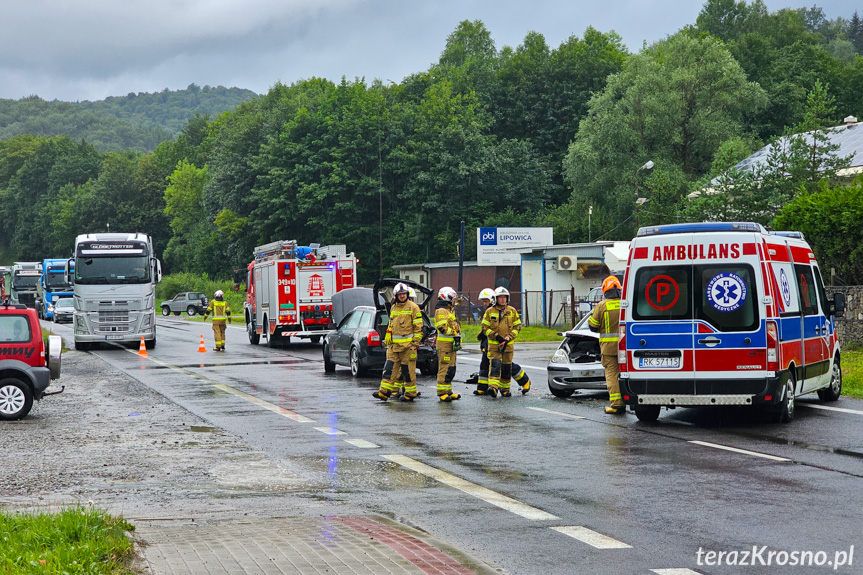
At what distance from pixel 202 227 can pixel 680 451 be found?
9446cm

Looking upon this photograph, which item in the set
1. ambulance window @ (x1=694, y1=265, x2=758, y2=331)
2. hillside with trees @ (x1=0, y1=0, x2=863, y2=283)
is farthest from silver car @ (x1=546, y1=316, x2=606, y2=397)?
hillside with trees @ (x1=0, y1=0, x2=863, y2=283)

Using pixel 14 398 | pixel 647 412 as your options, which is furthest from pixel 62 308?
pixel 647 412

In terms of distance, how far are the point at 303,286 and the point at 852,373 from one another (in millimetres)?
17454

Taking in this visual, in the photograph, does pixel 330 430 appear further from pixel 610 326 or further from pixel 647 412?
pixel 610 326

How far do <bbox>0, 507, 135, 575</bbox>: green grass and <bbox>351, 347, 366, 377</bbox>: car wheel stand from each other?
1421 cm

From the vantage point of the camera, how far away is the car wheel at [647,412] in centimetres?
1332

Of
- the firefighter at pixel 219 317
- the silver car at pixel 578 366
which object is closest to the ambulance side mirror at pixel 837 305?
the silver car at pixel 578 366

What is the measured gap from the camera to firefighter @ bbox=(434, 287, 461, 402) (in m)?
16.2

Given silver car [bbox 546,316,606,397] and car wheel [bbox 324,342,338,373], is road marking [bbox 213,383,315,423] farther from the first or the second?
silver car [bbox 546,316,606,397]

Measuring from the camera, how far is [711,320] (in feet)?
40.8

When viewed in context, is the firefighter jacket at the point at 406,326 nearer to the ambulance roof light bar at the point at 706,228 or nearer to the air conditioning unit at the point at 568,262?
the ambulance roof light bar at the point at 706,228

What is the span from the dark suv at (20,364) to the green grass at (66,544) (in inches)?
308

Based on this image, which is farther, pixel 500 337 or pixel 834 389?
pixel 500 337

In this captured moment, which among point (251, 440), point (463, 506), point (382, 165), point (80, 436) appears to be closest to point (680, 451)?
point (463, 506)
